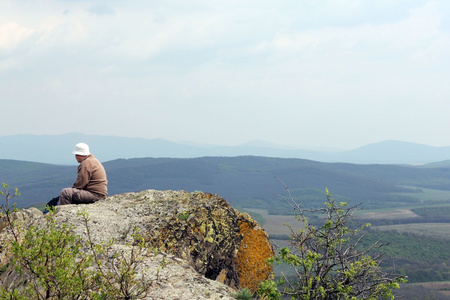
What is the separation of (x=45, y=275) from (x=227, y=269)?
27.8ft

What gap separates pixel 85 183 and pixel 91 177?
0.34m

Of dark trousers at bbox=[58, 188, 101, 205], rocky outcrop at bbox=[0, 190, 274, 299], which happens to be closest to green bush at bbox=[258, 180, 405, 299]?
rocky outcrop at bbox=[0, 190, 274, 299]

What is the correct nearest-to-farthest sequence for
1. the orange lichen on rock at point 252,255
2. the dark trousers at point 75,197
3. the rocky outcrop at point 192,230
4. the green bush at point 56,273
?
1. the green bush at point 56,273
2. the rocky outcrop at point 192,230
3. the orange lichen on rock at point 252,255
4. the dark trousers at point 75,197

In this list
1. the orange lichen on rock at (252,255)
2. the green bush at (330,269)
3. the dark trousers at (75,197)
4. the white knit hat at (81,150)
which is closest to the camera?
the green bush at (330,269)

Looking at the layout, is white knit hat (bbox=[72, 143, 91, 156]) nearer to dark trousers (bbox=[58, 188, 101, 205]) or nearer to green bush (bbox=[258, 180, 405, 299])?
dark trousers (bbox=[58, 188, 101, 205])

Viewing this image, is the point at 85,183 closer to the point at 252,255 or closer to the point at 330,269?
the point at 252,255

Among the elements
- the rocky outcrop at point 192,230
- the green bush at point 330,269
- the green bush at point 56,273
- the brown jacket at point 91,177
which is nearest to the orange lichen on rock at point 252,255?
the rocky outcrop at point 192,230

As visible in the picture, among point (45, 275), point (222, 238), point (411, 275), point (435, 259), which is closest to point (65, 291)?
point (45, 275)

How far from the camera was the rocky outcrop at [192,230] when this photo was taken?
49.3 ft

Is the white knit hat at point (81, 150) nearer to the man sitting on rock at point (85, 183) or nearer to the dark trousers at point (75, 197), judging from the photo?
the man sitting on rock at point (85, 183)

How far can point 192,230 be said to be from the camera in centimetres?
1592

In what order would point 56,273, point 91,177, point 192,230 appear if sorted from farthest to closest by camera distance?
point 91,177 → point 192,230 → point 56,273

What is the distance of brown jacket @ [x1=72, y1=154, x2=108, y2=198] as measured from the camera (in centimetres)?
1781

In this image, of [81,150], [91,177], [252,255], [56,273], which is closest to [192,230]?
[252,255]
